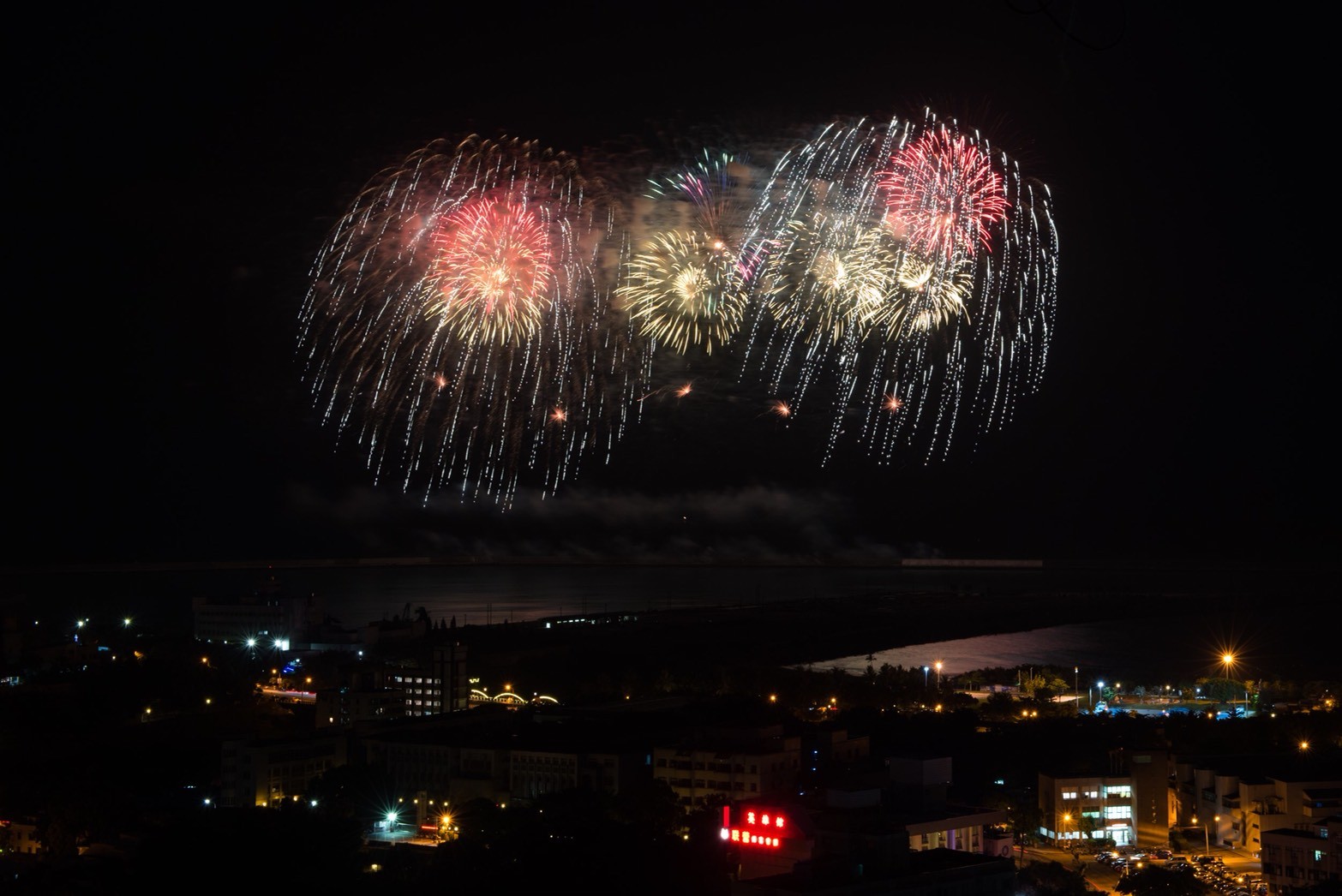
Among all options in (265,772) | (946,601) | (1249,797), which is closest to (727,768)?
(1249,797)

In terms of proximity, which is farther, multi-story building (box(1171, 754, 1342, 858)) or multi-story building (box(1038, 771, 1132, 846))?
multi-story building (box(1038, 771, 1132, 846))

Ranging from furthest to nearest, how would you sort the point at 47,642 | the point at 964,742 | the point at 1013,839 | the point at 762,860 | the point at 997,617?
the point at 997,617 < the point at 47,642 < the point at 964,742 < the point at 1013,839 < the point at 762,860

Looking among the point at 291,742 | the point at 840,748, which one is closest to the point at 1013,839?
the point at 840,748

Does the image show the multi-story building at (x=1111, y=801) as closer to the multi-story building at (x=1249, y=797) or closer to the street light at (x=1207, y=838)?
the multi-story building at (x=1249, y=797)

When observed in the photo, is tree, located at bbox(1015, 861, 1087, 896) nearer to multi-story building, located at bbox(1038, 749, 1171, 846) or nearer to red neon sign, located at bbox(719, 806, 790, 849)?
red neon sign, located at bbox(719, 806, 790, 849)

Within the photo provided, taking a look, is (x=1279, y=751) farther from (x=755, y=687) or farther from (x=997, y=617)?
(x=997, y=617)

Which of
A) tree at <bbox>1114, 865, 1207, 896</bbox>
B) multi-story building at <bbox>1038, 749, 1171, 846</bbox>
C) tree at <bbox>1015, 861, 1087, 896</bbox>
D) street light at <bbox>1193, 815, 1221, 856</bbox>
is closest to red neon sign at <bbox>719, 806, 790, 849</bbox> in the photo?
tree at <bbox>1015, 861, 1087, 896</bbox>

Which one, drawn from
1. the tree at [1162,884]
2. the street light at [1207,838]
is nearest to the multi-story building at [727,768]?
the tree at [1162,884]
